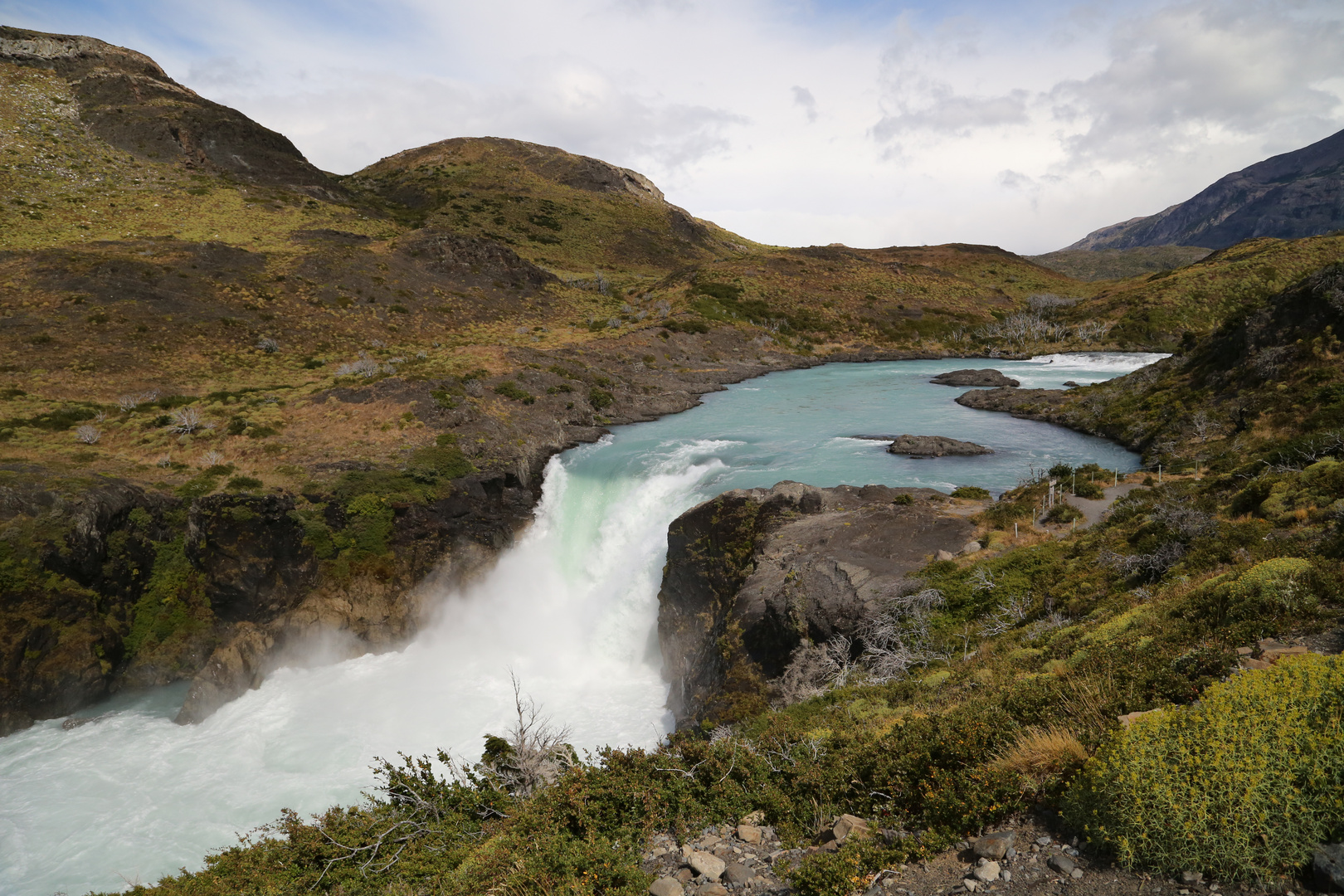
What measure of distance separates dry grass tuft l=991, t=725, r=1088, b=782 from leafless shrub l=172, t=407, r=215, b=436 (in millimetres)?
37922

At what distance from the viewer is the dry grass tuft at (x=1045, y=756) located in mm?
6844

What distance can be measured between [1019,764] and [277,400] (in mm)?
41356

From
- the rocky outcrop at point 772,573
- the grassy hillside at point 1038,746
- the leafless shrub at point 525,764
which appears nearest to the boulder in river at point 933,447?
the rocky outcrop at point 772,573

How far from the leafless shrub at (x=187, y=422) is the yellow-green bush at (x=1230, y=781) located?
39.0 meters

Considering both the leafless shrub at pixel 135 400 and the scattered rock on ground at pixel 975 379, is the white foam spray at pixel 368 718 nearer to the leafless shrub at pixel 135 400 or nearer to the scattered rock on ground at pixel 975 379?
the leafless shrub at pixel 135 400

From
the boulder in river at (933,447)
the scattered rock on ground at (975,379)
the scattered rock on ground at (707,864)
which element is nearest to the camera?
the scattered rock on ground at (707,864)

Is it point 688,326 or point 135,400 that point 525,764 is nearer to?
point 135,400

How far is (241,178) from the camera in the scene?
84000 millimetres

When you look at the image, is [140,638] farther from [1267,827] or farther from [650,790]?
[1267,827]

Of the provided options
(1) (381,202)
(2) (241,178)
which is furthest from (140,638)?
(1) (381,202)

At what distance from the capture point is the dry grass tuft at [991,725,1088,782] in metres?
6.84

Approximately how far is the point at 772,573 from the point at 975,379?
5110cm

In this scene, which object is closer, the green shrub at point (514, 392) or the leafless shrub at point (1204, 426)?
the leafless shrub at point (1204, 426)

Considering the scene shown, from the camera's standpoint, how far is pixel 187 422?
103ft
